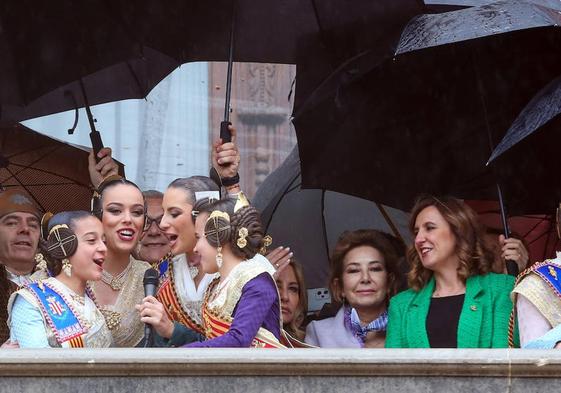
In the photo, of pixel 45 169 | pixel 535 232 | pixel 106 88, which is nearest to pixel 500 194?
pixel 535 232

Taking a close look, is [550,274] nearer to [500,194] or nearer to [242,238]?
[500,194]

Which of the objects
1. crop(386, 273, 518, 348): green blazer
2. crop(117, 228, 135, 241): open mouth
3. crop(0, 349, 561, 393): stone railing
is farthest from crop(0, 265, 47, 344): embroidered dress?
crop(0, 349, 561, 393): stone railing

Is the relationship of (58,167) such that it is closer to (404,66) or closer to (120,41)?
(120,41)

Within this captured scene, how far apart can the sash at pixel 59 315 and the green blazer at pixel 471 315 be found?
4.50 ft

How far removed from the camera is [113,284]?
6.72 m

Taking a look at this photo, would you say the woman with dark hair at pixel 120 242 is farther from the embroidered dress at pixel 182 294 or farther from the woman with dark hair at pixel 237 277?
the woman with dark hair at pixel 237 277

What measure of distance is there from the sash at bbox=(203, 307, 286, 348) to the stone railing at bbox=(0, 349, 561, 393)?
3.25ft

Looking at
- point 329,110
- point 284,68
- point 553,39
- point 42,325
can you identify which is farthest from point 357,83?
point 284,68

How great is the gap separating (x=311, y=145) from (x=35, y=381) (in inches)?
125

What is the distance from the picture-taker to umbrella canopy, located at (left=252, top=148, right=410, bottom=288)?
8508 mm

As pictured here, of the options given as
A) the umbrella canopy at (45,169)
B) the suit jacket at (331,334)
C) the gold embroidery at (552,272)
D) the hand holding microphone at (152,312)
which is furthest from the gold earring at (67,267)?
the umbrella canopy at (45,169)

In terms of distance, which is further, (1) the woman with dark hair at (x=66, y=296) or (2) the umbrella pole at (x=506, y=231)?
(2) the umbrella pole at (x=506, y=231)

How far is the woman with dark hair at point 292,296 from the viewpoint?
728 centimetres

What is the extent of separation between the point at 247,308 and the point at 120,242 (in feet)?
3.18
